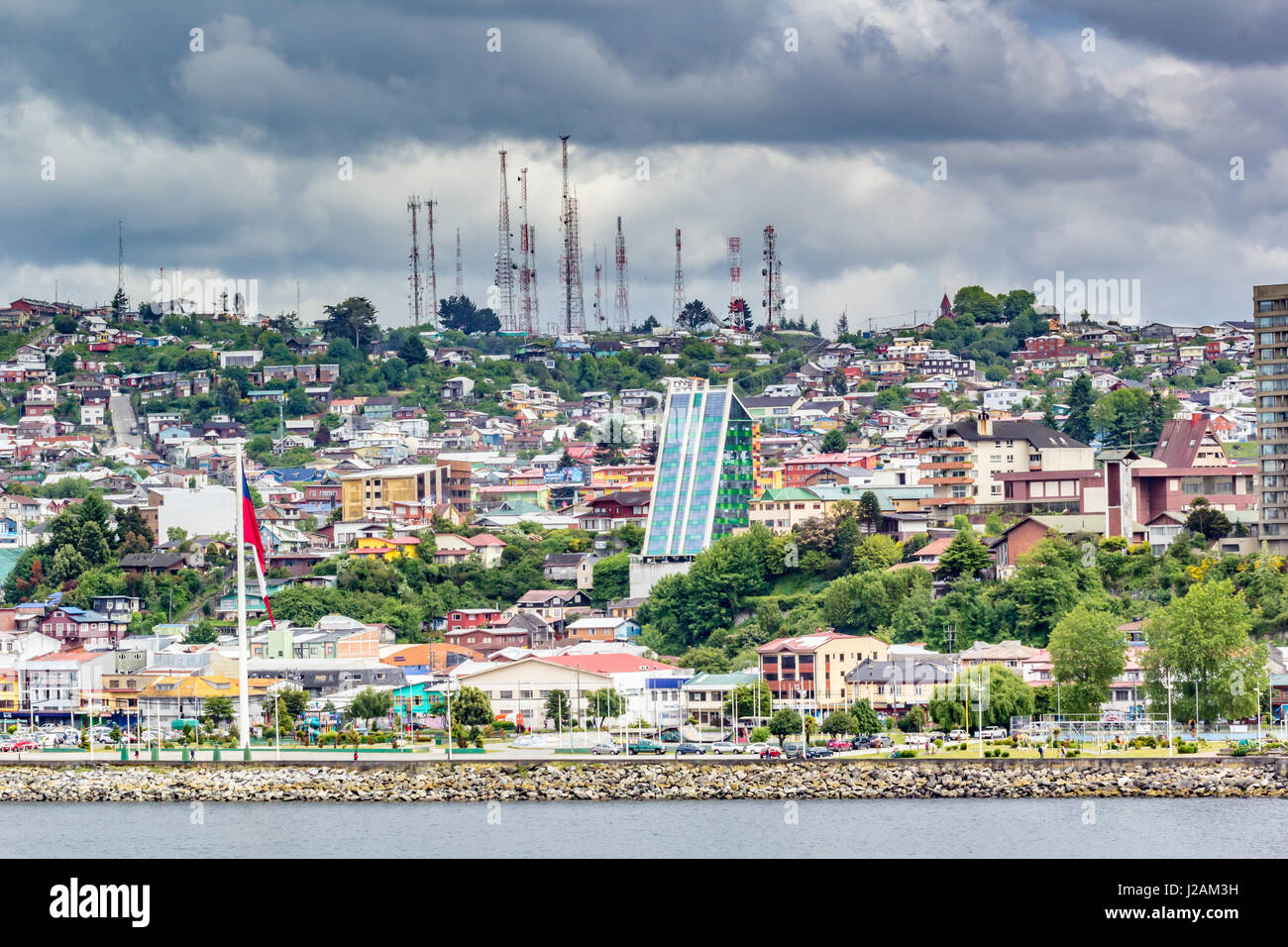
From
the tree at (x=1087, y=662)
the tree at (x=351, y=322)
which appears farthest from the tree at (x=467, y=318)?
the tree at (x=1087, y=662)

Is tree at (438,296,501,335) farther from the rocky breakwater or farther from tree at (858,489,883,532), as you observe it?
the rocky breakwater

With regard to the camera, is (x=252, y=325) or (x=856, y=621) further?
(x=252, y=325)

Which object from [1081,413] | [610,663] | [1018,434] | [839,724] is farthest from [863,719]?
[1081,413]

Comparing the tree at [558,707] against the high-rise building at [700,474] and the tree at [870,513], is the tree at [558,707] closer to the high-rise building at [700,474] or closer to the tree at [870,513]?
the high-rise building at [700,474]

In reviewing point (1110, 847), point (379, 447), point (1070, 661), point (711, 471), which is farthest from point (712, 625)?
point (379, 447)

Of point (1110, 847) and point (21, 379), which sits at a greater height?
point (21, 379)
